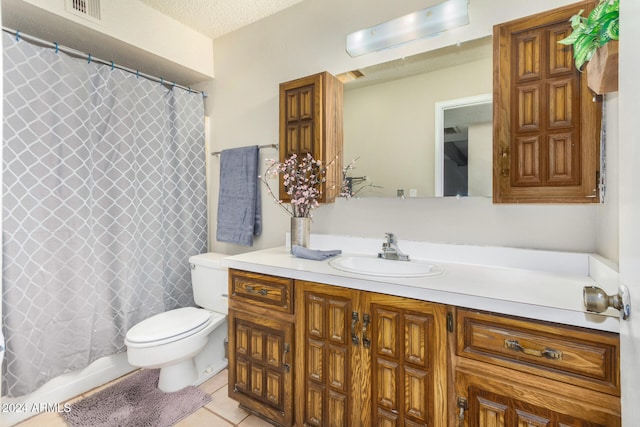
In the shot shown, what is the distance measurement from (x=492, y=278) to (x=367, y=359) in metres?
0.58

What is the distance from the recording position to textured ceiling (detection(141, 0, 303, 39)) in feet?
6.59

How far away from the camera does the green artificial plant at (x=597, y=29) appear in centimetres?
76

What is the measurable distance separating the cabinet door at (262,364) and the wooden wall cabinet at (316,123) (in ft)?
2.48

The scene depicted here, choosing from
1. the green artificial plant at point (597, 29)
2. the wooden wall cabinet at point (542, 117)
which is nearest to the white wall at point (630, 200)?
the green artificial plant at point (597, 29)

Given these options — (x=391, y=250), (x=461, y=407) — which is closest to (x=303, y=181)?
(x=391, y=250)

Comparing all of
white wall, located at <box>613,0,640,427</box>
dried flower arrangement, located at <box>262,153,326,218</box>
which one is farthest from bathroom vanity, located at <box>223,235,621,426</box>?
dried flower arrangement, located at <box>262,153,326,218</box>

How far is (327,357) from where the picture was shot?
1.29 metres

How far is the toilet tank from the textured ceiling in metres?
1.70

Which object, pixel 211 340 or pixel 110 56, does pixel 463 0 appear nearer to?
pixel 110 56

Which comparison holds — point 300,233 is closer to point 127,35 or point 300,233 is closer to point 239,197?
point 239,197

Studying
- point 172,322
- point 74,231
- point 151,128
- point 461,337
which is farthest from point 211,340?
point 461,337

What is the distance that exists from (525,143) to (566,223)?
40 centimetres

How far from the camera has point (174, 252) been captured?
2.30 meters

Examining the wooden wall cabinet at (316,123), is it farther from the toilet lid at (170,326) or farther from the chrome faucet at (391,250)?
the toilet lid at (170,326)
